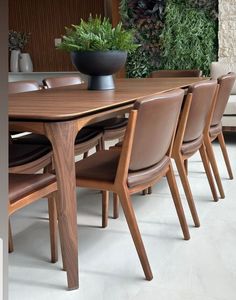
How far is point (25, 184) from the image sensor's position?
1520 millimetres

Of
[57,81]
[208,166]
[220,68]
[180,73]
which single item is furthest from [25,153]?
[220,68]

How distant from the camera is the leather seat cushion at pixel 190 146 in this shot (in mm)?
2299

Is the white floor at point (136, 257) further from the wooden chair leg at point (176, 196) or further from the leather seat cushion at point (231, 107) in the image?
the leather seat cushion at point (231, 107)

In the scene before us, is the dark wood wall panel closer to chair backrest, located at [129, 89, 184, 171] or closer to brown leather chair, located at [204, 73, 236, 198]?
brown leather chair, located at [204, 73, 236, 198]

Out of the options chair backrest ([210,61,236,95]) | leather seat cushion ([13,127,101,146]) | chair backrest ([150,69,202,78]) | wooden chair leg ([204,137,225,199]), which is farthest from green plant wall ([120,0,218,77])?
leather seat cushion ([13,127,101,146])

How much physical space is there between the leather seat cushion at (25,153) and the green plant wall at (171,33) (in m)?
3.57

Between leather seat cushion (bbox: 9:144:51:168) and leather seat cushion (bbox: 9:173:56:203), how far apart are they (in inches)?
13.0

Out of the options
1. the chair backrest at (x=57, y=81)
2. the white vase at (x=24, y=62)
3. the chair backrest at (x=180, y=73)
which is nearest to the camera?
the chair backrest at (x=57, y=81)

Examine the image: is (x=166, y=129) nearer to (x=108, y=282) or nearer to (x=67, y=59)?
(x=108, y=282)

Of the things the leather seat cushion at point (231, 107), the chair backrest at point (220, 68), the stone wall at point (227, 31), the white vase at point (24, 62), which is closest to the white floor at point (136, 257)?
the leather seat cushion at point (231, 107)

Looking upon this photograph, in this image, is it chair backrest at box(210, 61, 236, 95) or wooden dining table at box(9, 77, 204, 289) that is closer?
wooden dining table at box(9, 77, 204, 289)

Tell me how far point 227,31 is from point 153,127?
157 inches

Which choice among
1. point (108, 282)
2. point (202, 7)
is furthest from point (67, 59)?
point (108, 282)

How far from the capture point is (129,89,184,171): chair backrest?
154 cm
